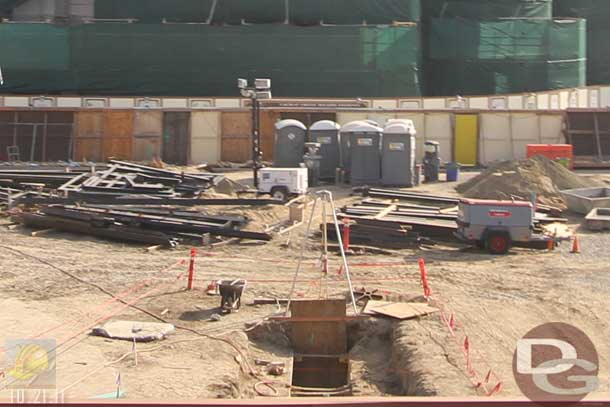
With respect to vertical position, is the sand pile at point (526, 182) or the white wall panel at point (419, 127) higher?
the white wall panel at point (419, 127)

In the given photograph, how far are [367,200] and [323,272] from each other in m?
8.44

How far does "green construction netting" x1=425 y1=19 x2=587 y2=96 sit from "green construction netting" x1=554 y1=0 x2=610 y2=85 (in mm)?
7313

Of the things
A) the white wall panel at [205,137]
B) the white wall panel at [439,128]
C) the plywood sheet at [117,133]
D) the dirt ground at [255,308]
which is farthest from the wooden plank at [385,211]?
the plywood sheet at [117,133]

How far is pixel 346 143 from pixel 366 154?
1108mm

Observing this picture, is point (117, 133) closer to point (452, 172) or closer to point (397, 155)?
point (397, 155)

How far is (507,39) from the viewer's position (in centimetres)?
4459

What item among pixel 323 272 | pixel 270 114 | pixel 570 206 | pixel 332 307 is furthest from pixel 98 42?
pixel 332 307

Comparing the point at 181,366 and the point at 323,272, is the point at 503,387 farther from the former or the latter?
the point at 323,272

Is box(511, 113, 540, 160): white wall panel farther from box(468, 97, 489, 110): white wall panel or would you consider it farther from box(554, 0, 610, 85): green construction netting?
box(554, 0, 610, 85): green construction netting

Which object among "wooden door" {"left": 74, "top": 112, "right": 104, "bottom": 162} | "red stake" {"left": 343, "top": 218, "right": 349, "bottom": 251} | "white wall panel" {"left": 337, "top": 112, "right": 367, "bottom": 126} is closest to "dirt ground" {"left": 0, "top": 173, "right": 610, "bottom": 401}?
"red stake" {"left": 343, "top": 218, "right": 349, "bottom": 251}

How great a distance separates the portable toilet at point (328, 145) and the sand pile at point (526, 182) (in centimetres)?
403

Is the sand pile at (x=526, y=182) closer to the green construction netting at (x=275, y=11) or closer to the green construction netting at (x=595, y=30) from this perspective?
the green construction netting at (x=275, y=11)

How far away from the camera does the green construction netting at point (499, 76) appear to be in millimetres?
44438

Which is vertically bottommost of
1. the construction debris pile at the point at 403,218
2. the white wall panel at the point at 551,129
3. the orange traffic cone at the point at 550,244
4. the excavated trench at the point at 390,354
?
the excavated trench at the point at 390,354
